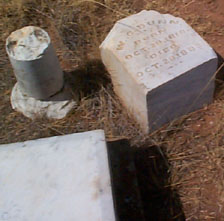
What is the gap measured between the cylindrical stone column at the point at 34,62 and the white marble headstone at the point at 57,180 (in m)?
0.65

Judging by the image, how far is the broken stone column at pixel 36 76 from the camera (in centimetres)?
281

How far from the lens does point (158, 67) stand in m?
2.66

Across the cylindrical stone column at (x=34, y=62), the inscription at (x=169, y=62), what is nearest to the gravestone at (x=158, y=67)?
the inscription at (x=169, y=62)

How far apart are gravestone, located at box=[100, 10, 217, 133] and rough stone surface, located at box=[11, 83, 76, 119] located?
349 millimetres

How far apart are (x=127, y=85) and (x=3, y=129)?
87cm

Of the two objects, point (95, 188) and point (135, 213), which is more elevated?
point (95, 188)

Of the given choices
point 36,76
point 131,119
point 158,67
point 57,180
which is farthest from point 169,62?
point 57,180

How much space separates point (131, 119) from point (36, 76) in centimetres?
65

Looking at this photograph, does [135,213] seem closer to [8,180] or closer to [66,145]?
[66,145]

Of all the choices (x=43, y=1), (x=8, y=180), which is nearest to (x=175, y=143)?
(x=8, y=180)

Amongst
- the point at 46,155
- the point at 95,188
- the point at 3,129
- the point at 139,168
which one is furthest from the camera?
the point at 3,129

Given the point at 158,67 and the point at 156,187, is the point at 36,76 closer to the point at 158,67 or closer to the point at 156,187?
the point at 158,67

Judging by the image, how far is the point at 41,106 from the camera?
3037mm

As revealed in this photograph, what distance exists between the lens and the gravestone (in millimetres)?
2635
